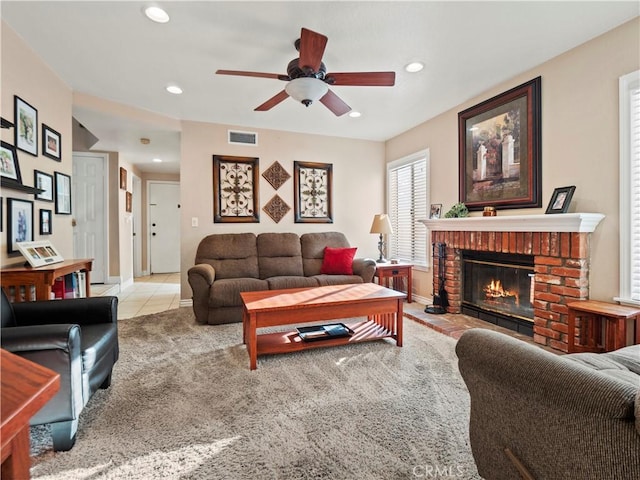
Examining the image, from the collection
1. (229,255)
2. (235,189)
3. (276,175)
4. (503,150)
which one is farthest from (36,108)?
(503,150)

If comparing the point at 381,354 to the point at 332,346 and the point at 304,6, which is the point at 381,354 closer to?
the point at 332,346

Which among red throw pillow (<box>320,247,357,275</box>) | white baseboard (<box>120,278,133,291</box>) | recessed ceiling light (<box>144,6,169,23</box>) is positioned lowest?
white baseboard (<box>120,278,133,291</box>)

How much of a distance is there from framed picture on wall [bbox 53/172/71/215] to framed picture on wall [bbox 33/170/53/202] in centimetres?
13

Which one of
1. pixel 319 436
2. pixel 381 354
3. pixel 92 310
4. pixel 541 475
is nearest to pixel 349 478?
pixel 319 436

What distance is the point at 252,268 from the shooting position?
13.5 feet

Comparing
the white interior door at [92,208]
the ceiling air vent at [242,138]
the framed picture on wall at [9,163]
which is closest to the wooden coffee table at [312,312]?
the framed picture on wall at [9,163]

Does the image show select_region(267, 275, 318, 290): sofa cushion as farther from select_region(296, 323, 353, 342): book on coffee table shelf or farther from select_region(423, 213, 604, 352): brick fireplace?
select_region(423, 213, 604, 352): brick fireplace

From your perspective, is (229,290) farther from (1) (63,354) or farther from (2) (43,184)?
(1) (63,354)

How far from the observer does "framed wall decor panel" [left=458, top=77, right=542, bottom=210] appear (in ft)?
Result: 9.50

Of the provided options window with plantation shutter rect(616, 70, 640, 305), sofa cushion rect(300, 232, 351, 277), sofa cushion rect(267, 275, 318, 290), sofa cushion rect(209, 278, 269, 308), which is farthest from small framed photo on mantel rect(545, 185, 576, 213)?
sofa cushion rect(209, 278, 269, 308)

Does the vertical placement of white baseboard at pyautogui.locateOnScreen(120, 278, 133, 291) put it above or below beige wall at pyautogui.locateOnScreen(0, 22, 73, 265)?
below

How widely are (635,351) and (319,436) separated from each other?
1.54 meters

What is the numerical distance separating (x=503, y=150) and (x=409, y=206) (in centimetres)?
173

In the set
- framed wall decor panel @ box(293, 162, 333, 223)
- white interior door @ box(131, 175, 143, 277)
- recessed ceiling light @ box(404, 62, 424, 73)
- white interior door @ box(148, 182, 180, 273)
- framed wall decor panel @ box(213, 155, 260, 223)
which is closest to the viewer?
recessed ceiling light @ box(404, 62, 424, 73)
